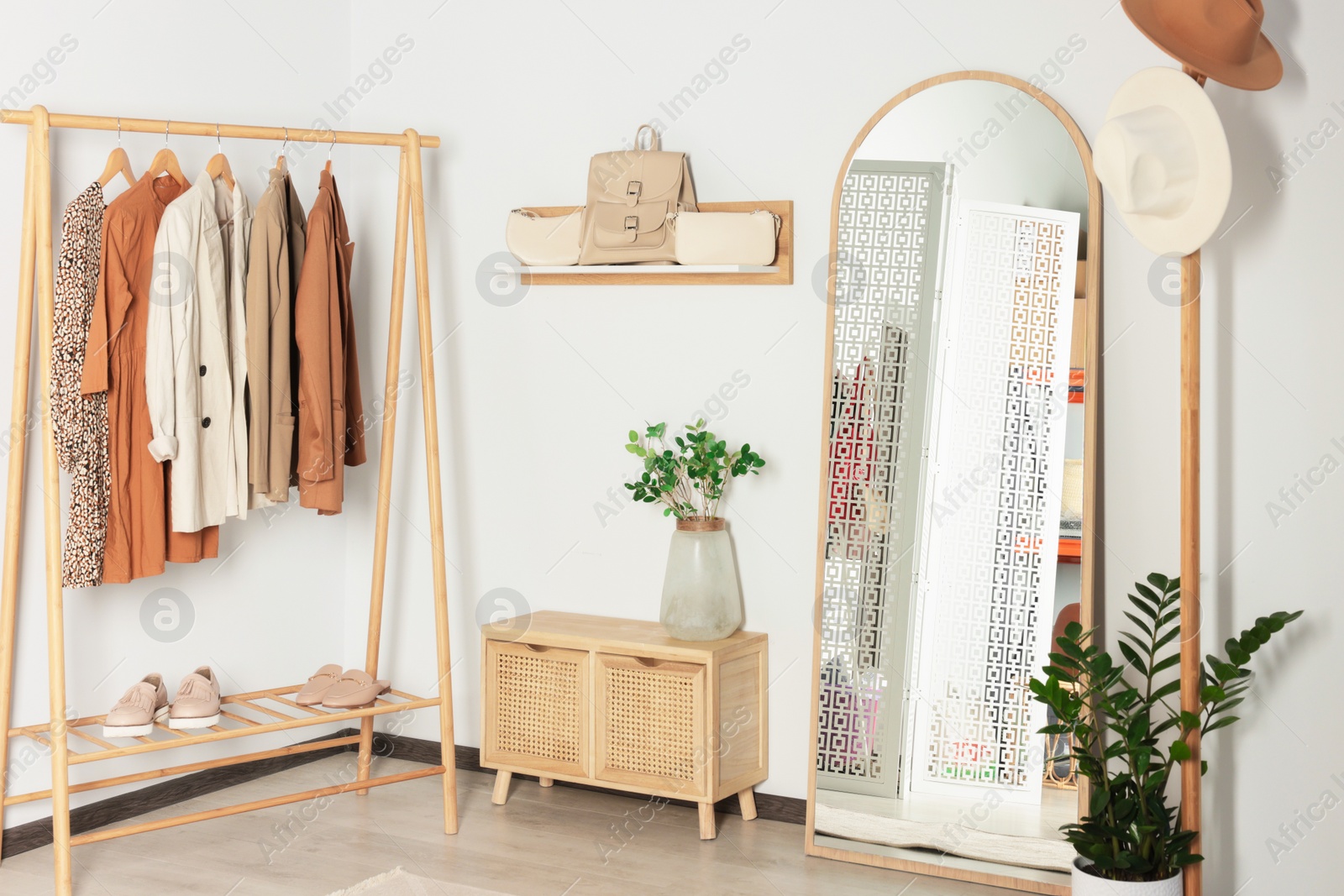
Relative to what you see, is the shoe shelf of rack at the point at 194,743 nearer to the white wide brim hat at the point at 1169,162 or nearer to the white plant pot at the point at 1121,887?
the white plant pot at the point at 1121,887

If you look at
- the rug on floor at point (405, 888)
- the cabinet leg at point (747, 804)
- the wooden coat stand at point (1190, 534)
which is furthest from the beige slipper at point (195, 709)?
the wooden coat stand at point (1190, 534)

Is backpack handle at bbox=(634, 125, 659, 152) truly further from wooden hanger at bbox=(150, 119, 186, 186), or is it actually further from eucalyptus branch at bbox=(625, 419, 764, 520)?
wooden hanger at bbox=(150, 119, 186, 186)

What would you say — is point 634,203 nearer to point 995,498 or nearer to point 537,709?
point 995,498

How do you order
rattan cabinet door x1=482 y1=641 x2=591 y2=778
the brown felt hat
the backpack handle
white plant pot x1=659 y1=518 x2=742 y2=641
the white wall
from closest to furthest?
the brown felt hat < the white wall < white plant pot x1=659 y1=518 x2=742 y2=641 < rattan cabinet door x1=482 y1=641 x2=591 y2=778 < the backpack handle

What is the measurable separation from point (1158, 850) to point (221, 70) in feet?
10.8

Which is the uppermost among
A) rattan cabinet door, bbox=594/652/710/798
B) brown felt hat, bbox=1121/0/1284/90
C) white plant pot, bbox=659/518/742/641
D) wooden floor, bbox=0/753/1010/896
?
brown felt hat, bbox=1121/0/1284/90

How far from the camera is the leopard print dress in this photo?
9.01 feet

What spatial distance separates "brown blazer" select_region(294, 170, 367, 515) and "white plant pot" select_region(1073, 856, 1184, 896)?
207cm

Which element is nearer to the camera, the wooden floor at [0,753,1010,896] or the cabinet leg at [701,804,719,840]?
the wooden floor at [0,753,1010,896]

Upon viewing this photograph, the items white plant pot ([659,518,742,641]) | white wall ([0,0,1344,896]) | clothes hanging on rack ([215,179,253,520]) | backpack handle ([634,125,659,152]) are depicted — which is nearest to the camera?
white wall ([0,0,1344,896])

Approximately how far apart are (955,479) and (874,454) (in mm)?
221

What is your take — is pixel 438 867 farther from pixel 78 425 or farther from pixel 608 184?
pixel 608 184

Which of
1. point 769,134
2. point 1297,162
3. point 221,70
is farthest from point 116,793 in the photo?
point 1297,162

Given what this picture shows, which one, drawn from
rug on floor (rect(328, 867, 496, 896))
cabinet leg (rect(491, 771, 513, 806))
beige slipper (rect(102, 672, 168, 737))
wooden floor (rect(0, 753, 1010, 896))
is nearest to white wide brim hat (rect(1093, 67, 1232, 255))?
wooden floor (rect(0, 753, 1010, 896))
